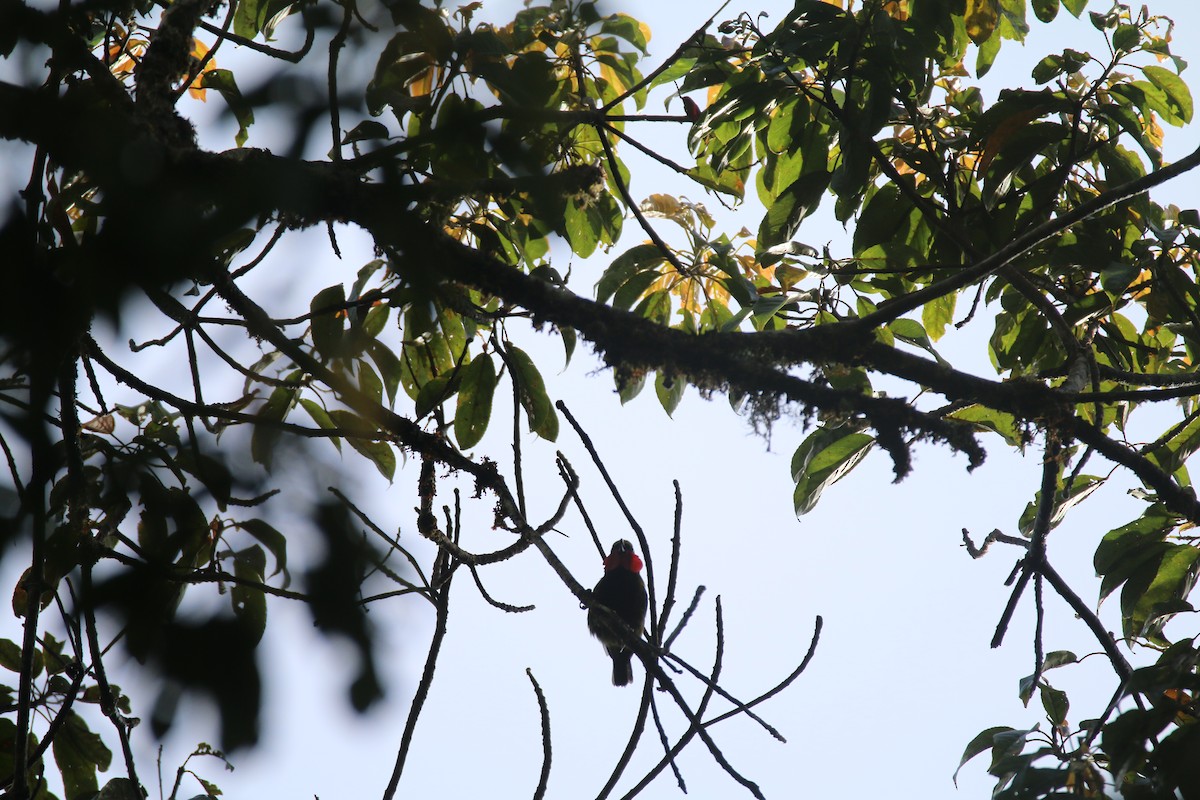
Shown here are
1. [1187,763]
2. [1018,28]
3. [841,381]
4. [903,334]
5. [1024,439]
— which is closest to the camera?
[1187,763]

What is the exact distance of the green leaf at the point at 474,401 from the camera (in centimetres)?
231

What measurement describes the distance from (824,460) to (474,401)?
0.92 meters

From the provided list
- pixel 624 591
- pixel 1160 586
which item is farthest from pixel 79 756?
pixel 624 591

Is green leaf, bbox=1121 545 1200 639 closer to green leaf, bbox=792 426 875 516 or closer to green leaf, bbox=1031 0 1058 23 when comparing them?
green leaf, bbox=792 426 875 516

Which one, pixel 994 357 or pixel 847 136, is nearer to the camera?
pixel 847 136

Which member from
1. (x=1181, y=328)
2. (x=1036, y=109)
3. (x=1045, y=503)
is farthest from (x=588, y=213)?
(x=1181, y=328)

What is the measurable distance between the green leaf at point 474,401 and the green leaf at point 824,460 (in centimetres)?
85

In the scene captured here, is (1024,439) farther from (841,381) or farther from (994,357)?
(994,357)

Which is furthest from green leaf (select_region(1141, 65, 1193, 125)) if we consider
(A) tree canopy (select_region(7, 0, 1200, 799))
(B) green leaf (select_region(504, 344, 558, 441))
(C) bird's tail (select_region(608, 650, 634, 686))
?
(C) bird's tail (select_region(608, 650, 634, 686))

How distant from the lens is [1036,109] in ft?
7.35

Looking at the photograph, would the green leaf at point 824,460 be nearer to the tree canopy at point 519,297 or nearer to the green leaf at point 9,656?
the tree canopy at point 519,297

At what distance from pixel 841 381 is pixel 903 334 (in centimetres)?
33

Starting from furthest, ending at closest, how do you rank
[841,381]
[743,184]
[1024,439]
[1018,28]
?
[743,184] → [1018,28] → [841,381] → [1024,439]

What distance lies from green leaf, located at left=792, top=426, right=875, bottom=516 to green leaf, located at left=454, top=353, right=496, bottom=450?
0.85 meters
